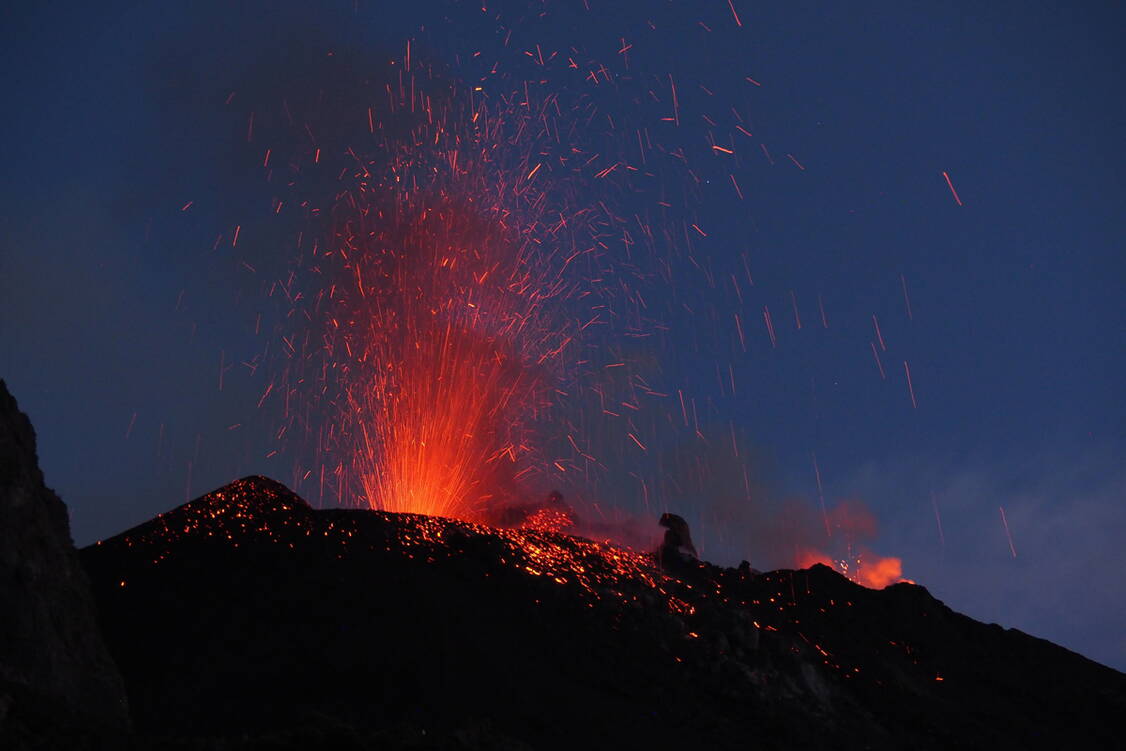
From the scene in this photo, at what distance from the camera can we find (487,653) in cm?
2022

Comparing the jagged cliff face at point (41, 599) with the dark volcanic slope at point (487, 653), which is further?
the dark volcanic slope at point (487, 653)

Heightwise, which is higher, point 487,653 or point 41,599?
point 487,653

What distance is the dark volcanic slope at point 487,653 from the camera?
17.5 meters

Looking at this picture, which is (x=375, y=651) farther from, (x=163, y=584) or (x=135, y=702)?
(x=163, y=584)

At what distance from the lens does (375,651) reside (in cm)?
1870

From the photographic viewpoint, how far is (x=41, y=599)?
15797 mm

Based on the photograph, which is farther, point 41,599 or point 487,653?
point 487,653

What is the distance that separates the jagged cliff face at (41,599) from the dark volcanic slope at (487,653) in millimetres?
1410

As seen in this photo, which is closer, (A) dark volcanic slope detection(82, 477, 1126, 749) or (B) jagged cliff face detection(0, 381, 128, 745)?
(B) jagged cliff face detection(0, 381, 128, 745)

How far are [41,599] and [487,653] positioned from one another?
392 inches

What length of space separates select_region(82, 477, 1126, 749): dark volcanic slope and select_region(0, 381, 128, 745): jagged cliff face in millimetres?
1410

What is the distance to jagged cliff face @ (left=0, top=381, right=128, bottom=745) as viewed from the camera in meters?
14.7

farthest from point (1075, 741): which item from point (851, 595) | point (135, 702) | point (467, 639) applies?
point (135, 702)

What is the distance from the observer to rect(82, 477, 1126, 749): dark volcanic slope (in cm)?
1745
